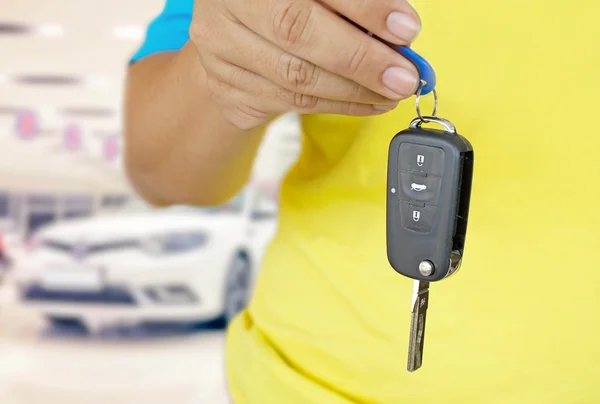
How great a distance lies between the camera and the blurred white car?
238cm

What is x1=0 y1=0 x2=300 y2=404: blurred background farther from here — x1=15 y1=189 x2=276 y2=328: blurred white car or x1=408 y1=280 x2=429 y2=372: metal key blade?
x1=408 y1=280 x2=429 y2=372: metal key blade

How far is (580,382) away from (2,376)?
2.05 m

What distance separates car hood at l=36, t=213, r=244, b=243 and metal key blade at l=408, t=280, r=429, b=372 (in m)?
1.98

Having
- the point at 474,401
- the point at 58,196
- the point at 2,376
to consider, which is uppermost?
the point at 474,401

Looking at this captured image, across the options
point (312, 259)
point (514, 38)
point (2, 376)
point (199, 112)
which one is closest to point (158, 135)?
point (199, 112)

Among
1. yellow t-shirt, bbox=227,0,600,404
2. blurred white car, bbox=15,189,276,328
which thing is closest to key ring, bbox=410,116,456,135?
yellow t-shirt, bbox=227,0,600,404

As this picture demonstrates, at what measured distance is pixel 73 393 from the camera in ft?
6.84

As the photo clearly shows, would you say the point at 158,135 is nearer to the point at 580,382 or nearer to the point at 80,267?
the point at 580,382

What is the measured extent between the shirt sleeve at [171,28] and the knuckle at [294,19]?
33 centimetres

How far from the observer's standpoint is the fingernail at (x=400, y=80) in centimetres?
43

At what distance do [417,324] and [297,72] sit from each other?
0.20m

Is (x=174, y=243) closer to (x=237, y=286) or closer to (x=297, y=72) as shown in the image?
(x=237, y=286)

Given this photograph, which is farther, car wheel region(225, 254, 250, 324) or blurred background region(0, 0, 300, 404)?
car wheel region(225, 254, 250, 324)

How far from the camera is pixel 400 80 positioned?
1.40 feet
